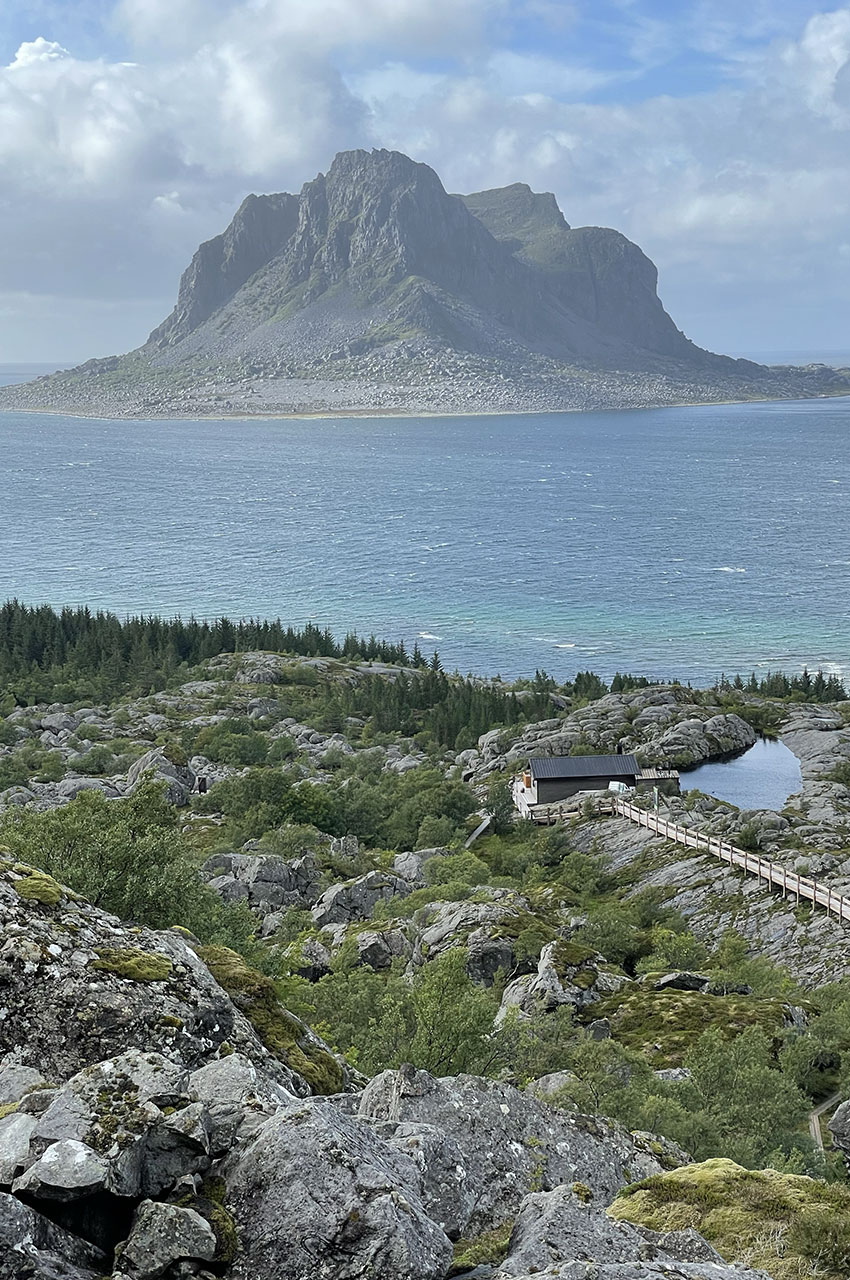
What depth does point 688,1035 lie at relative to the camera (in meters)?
32.1

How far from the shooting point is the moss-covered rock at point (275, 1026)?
15.0 m

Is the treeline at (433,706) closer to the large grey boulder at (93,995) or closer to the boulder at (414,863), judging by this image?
the boulder at (414,863)

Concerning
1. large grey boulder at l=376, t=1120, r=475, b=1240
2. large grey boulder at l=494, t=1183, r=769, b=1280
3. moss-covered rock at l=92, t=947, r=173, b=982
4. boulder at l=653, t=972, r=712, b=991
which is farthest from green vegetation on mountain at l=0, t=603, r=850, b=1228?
large grey boulder at l=376, t=1120, r=475, b=1240

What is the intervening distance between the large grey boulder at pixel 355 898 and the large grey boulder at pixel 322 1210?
3742cm

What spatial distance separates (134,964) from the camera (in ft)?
44.8

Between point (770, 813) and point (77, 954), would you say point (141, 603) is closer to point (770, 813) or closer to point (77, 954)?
point (770, 813)

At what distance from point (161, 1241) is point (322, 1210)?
141cm

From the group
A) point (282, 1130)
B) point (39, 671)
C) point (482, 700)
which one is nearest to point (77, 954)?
point (282, 1130)

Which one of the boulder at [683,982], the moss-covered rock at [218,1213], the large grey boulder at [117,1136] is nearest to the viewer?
the large grey boulder at [117,1136]

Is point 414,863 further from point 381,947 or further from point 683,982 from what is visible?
point 683,982

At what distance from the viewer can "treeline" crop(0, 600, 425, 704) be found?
11181cm

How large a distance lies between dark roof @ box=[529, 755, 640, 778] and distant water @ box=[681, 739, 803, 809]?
505 centimetres

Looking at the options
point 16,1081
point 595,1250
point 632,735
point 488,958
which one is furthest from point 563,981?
point 632,735

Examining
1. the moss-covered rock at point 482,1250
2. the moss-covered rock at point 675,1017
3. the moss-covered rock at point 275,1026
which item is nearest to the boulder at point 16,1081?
the moss-covered rock at point 275,1026
